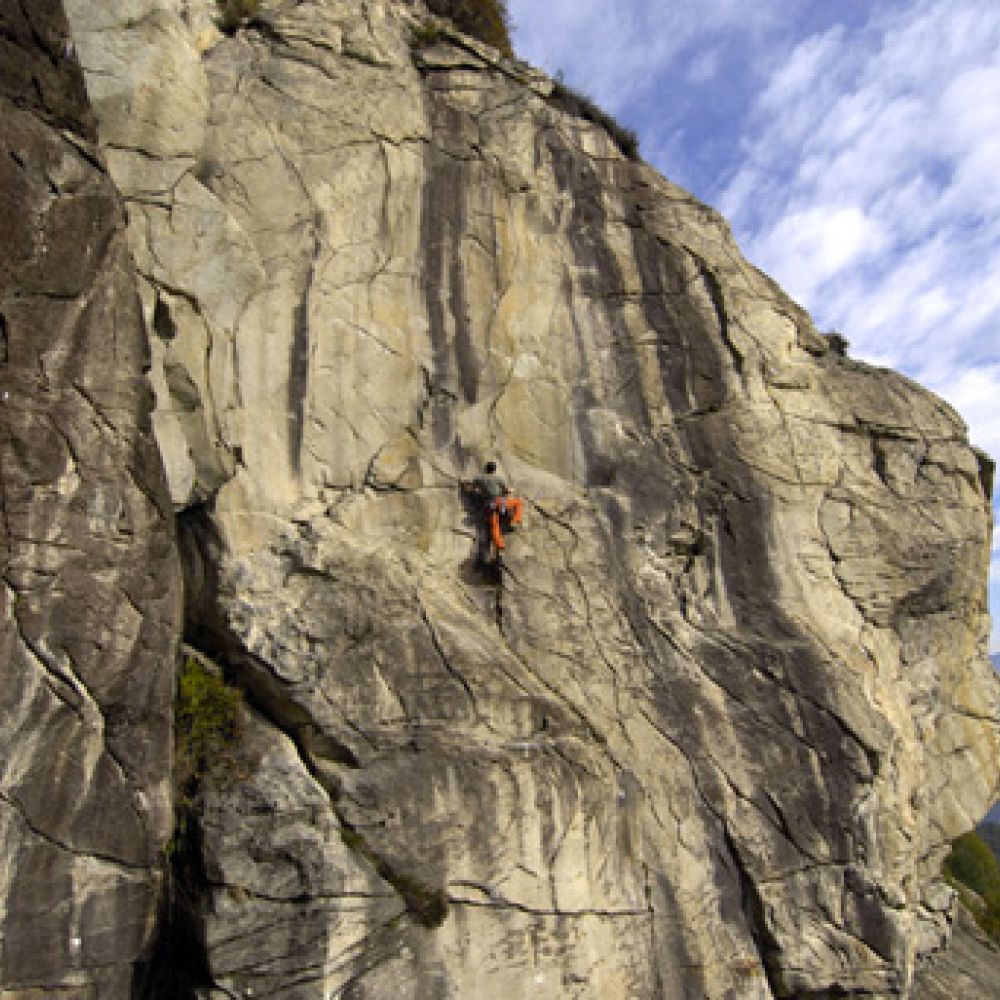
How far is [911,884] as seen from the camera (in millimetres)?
13547

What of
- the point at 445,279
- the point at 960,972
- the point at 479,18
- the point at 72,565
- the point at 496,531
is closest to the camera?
the point at 72,565

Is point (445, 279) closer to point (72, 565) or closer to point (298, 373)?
point (298, 373)

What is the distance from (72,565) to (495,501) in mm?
5745

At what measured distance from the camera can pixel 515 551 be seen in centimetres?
1324

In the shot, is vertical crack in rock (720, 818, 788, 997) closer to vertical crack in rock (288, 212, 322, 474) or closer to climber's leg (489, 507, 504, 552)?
climber's leg (489, 507, 504, 552)

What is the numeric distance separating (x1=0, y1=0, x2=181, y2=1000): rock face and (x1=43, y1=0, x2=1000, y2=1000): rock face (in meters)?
0.98

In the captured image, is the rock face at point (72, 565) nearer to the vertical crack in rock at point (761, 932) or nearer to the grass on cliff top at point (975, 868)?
the vertical crack in rock at point (761, 932)

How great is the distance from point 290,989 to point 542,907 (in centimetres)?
288

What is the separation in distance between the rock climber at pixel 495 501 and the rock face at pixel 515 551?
266mm

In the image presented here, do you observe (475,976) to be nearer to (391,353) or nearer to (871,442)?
(391,353)

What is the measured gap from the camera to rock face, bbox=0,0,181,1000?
28.8ft

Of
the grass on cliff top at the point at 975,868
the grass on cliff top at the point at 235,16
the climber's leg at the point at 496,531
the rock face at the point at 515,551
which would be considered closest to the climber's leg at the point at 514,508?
the climber's leg at the point at 496,531

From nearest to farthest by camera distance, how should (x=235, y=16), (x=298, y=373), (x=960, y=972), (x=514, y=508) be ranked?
(x=298, y=373) < (x=514, y=508) < (x=235, y=16) < (x=960, y=972)

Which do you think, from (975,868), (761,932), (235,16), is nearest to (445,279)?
(235,16)
